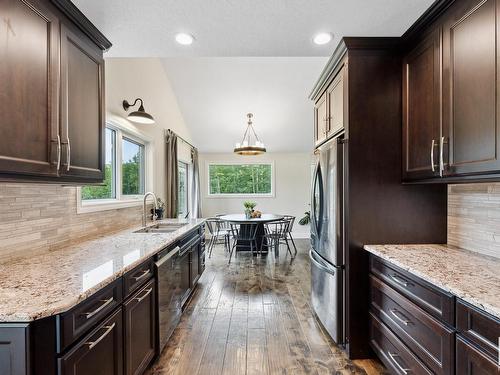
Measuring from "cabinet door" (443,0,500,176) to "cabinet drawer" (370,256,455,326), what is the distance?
0.66 meters

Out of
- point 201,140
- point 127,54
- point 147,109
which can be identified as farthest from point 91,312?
point 201,140

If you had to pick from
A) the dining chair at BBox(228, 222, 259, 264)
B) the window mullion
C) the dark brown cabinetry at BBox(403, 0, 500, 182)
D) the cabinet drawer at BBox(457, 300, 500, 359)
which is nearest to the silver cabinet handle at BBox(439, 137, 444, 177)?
the dark brown cabinetry at BBox(403, 0, 500, 182)

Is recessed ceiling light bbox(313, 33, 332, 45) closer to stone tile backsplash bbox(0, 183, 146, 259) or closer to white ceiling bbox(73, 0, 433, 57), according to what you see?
white ceiling bbox(73, 0, 433, 57)

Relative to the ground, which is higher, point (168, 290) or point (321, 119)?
point (321, 119)

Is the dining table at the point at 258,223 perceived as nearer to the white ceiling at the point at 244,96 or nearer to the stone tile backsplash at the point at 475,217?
the white ceiling at the point at 244,96

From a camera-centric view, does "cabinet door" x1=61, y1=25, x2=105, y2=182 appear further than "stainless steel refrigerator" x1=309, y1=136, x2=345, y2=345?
No

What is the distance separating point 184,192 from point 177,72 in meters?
2.58

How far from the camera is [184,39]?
6.91 ft

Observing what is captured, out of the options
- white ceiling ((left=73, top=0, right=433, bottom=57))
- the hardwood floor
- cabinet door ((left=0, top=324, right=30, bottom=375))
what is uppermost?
white ceiling ((left=73, top=0, right=433, bottom=57))

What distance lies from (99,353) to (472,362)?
1.66 meters

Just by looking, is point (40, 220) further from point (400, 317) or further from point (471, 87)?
point (471, 87)

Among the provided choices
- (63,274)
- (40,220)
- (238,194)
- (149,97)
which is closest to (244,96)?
(149,97)

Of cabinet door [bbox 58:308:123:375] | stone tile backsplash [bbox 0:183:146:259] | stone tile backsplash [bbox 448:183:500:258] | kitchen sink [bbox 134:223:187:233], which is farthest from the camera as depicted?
kitchen sink [bbox 134:223:187:233]

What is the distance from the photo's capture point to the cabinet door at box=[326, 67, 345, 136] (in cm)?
226
